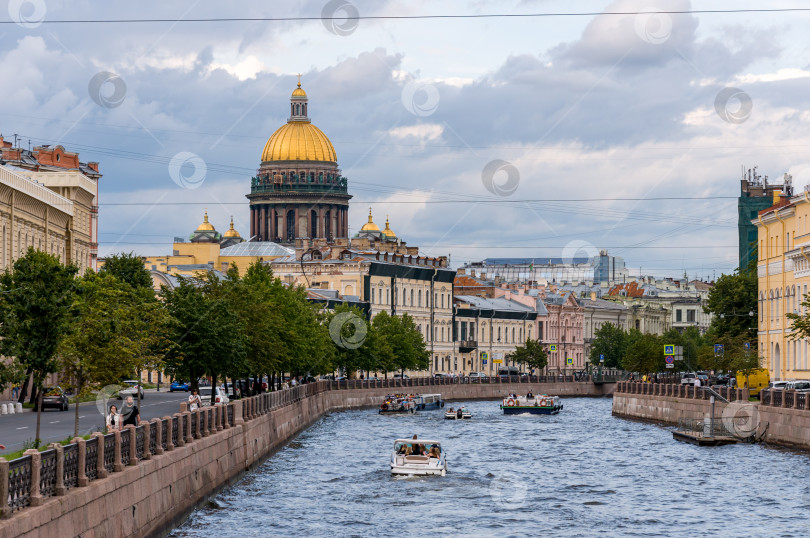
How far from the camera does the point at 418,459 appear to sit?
45.8 meters

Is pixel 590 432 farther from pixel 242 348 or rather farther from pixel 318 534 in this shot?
pixel 318 534

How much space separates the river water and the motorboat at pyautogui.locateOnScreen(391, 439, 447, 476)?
46 cm

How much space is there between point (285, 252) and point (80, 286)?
373 ft

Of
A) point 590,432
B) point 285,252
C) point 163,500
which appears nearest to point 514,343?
point 285,252

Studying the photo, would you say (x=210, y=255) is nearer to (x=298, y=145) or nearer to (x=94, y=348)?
(x=298, y=145)

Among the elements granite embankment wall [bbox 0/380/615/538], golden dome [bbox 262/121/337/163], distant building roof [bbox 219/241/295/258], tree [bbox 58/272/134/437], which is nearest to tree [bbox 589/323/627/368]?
distant building roof [bbox 219/241/295/258]

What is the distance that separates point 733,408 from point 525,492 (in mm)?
20827

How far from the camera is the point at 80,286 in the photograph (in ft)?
141

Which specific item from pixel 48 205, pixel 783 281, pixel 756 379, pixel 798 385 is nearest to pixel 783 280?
pixel 783 281

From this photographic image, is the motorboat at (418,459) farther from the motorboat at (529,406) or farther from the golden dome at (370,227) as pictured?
the golden dome at (370,227)

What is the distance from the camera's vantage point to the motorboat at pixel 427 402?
95.4 m

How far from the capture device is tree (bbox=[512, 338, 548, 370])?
14725cm

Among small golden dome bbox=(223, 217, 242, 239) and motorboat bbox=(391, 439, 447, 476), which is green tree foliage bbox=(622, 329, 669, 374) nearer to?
small golden dome bbox=(223, 217, 242, 239)

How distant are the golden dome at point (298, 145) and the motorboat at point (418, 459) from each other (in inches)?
5284
